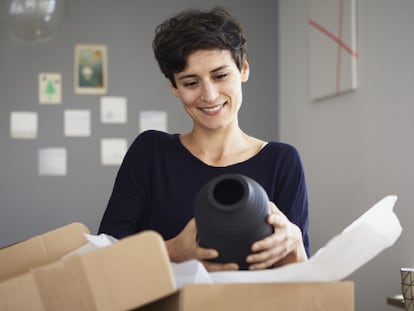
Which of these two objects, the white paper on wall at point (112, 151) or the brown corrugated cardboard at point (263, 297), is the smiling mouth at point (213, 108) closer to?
the brown corrugated cardboard at point (263, 297)

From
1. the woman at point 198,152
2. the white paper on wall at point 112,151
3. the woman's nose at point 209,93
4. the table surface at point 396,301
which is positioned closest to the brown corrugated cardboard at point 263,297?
the woman at point 198,152

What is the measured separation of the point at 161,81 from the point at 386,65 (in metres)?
1.54

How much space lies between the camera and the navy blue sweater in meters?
1.33

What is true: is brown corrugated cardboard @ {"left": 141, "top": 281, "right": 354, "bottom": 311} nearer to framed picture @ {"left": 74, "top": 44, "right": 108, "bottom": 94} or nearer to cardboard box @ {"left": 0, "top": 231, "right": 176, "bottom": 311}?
cardboard box @ {"left": 0, "top": 231, "right": 176, "bottom": 311}

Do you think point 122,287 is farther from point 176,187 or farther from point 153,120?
point 153,120

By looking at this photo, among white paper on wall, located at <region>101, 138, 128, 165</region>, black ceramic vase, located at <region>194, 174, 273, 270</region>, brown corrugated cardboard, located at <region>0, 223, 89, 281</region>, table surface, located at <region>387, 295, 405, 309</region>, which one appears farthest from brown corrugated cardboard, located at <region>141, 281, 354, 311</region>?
white paper on wall, located at <region>101, 138, 128, 165</region>

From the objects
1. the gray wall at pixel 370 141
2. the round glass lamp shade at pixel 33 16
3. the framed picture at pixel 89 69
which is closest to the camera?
the gray wall at pixel 370 141

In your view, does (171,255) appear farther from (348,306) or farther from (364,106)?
(364,106)

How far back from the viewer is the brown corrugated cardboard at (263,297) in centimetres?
74

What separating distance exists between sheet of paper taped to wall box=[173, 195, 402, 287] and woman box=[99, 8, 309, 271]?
0.38 m

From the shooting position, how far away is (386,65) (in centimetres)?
272

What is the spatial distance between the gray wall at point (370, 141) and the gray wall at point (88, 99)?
428mm

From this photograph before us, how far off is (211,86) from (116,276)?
2.05 ft

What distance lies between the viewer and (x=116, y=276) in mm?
738
